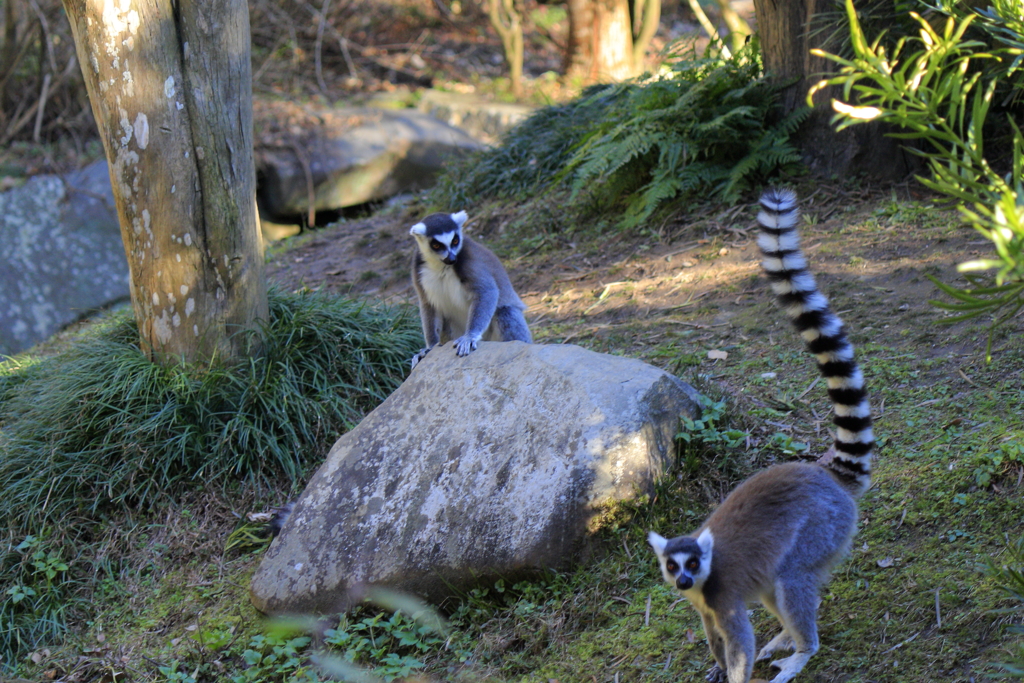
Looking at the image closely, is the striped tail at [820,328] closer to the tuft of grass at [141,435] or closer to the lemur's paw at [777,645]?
the lemur's paw at [777,645]

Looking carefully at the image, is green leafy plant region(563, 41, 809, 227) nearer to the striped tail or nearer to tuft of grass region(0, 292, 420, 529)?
tuft of grass region(0, 292, 420, 529)

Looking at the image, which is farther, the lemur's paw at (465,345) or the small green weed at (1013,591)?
the lemur's paw at (465,345)

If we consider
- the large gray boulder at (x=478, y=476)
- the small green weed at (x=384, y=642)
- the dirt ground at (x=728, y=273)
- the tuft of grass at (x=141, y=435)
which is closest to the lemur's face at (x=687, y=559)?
the large gray boulder at (x=478, y=476)

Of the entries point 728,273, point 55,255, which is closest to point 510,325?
Answer: point 728,273

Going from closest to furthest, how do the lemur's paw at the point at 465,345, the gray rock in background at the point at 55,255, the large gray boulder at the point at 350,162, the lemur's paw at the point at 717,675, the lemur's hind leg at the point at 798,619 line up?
1. the lemur's hind leg at the point at 798,619
2. the lemur's paw at the point at 717,675
3. the lemur's paw at the point at 465,345
4. the gray rock in background at the point at 55,255
5. the large gray boulder at the point at 350,162

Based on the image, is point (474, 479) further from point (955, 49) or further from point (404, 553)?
point (955, 49)

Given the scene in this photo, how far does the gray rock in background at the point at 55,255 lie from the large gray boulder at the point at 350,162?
1.93 metres

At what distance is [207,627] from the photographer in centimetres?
388

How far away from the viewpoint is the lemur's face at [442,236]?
15.3 feet

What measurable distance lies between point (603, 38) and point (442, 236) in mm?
8056

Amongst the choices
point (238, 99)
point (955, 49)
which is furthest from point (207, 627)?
point (955, 49)

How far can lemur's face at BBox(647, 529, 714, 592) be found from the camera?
243 cm

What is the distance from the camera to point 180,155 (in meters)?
4.61

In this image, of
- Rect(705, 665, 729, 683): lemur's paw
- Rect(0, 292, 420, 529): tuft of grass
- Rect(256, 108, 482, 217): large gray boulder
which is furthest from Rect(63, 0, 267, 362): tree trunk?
Rect(256, 108, 482, 217): large gray boulder
